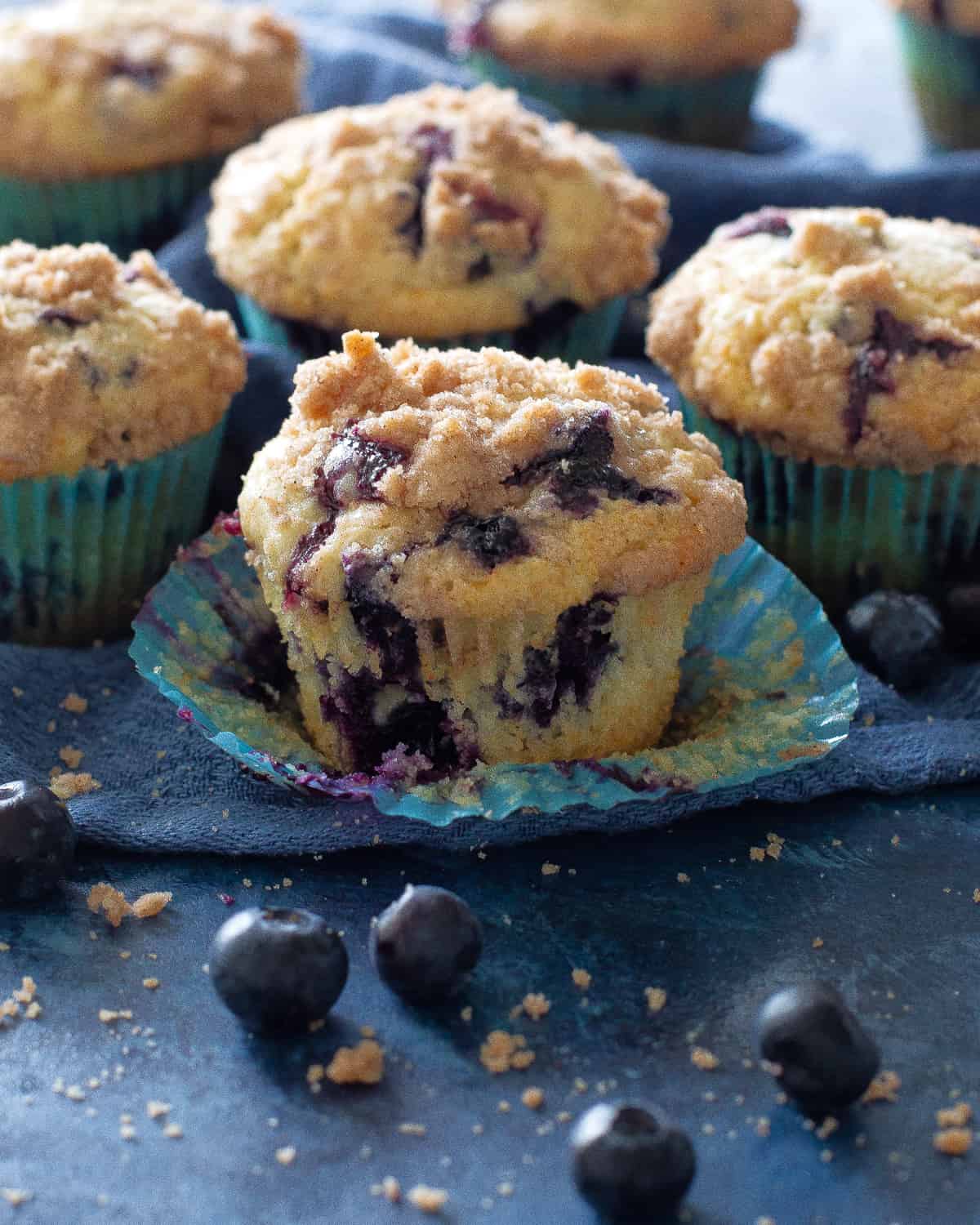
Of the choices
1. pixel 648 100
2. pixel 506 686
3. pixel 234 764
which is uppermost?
pixel 648 100

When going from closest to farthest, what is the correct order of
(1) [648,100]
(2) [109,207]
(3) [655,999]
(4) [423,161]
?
(3) [655,999] < (4) [423,161] < (2) [109,207] < (1) [648,100]

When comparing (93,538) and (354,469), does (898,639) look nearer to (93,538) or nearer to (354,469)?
(354,469)

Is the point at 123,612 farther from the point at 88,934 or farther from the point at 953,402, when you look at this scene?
the point at 953,402

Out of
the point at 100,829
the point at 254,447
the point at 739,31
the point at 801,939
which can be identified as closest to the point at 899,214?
the point at 739,31

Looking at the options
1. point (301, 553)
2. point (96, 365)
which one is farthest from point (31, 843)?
point (96, 365)

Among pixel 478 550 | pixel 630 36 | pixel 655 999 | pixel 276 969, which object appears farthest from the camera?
pixel 630 36

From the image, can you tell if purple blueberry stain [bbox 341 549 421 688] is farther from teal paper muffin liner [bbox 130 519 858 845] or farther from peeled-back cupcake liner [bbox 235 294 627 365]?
peeled-back cupcake liner [bbox 235 294 627 365]

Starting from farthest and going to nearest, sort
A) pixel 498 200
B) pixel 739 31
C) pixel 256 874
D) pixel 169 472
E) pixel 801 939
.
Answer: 1. pixel 739 31
2. pixel 498 200
3. pixel 169 472
4. pixel 256 874
5. pixel 801 939
